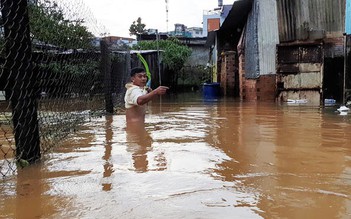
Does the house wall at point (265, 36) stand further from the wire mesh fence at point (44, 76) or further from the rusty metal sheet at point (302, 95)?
the wire mesh fence at point (44, 76)

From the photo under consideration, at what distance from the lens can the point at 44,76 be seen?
25.1ft

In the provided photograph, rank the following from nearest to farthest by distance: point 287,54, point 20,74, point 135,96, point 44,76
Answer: point 20,74 → point 135,96 → point 44,76 → point 287,54

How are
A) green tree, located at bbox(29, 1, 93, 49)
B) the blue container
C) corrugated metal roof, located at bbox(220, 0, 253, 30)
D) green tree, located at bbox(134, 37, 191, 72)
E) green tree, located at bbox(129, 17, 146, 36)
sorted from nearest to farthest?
green tree, located at bbox(29, 1, 93, 49) → corrugated metal roof, located at bbox(220, 0, 253, 30) → the blue container → green tree, located at bbox(134, 37, 191, 72) → green tree, located at bbox(129, 17, 146, 36)

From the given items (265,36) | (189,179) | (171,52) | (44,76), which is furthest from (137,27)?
(189,179)

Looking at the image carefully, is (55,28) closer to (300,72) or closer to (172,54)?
(300,72)

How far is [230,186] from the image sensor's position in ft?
9.29

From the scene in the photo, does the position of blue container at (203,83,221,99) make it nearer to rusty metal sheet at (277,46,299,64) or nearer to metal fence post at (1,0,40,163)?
rusty metal sheet at (277,46,299,64)

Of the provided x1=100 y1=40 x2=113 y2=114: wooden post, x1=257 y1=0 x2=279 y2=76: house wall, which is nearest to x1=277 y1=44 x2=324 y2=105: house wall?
x1=257 y1=0 x2=279 y2=76: house wall

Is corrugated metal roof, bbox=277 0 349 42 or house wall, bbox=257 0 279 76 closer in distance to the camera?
corrugated metal roof, bbox=277 0 349 42

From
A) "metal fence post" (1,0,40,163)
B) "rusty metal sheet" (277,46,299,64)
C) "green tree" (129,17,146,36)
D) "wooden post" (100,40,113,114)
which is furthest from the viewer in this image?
"green tree" (129,17,146,36)

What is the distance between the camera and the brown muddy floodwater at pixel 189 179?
234 cm

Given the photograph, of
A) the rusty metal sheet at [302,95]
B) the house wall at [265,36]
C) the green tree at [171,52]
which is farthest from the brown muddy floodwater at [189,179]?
the green tree at [171,52]

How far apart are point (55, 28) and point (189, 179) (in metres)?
4.96

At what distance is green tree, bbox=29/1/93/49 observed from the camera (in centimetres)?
562
